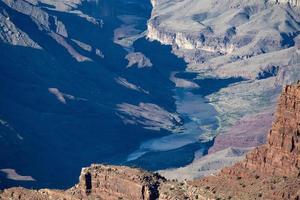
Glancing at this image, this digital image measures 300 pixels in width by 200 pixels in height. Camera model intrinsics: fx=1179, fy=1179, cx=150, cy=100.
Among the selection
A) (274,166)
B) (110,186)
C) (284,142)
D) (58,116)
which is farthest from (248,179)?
(58,116)

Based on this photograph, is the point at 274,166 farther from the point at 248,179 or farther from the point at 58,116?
the point at 58,116

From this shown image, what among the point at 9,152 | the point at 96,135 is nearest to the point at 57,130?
the point at 96,135

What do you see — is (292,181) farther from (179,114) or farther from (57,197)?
(179,114)

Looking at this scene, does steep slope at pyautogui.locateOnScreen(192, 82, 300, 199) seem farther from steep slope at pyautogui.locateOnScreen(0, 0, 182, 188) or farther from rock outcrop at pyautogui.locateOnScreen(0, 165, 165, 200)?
steep slope at pyautogui.locateOnScreen(0, 0, 182, 188)

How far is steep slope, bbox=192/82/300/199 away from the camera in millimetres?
52875

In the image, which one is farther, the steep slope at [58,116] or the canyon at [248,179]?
the steep slope at [58,116]

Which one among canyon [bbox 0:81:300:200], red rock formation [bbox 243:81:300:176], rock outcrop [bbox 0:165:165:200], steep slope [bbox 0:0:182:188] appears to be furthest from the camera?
steep slope [bbox 0:0:182:188]

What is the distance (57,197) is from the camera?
6038 cm

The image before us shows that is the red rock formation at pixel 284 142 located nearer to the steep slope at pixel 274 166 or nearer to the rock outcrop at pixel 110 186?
the steep slope at pixel 274 166

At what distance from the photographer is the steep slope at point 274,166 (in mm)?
52875

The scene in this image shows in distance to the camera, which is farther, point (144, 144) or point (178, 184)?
point (144, 144)

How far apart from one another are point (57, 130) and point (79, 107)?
1342 centimetres

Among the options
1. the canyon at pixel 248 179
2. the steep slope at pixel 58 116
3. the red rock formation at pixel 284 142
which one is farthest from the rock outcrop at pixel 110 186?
the steep slope at pixel 58 116

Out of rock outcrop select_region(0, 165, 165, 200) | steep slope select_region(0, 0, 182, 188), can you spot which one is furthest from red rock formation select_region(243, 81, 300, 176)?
steep slope select_region(0, 0, 182, 188)
